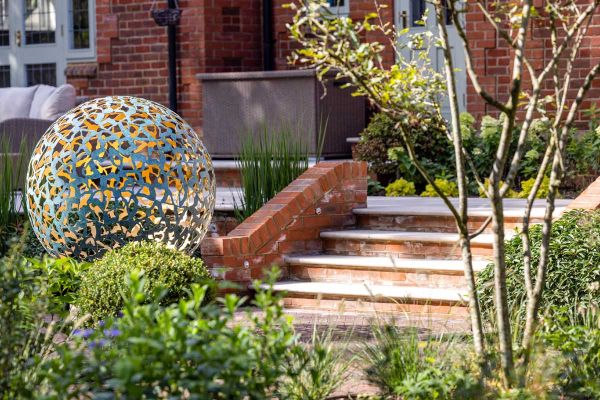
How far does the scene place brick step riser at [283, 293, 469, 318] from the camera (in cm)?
678

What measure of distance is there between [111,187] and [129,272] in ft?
2.94

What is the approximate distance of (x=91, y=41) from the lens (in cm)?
1450

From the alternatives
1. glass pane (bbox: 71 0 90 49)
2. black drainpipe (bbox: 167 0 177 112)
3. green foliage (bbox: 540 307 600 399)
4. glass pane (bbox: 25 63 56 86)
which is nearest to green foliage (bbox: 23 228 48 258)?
black drainpipe (bbox: 167 0 177 112)

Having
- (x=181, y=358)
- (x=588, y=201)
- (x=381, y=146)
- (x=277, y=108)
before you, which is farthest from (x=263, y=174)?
(x=181, y=358)

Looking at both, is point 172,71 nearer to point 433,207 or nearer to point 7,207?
point 7,207

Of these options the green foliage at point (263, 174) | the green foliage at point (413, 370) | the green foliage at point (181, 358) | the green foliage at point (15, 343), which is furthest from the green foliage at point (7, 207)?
the green foliage at point (181, 358)

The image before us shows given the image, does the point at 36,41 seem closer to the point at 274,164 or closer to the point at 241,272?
the point at 274,164

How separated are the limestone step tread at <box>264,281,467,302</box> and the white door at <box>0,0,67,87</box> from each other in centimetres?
819

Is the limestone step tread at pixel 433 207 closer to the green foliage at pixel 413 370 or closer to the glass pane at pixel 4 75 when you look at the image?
the green foliage at pixel 413 370

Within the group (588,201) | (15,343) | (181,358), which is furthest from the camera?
(588,201)

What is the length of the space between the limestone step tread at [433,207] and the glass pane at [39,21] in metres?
7.07

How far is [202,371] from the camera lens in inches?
140

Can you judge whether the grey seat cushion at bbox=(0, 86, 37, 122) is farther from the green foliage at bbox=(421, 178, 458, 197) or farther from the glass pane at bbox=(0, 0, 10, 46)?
the green foliage at bbox=(421, 178, 458, 197)

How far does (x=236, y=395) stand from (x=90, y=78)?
11062mm
